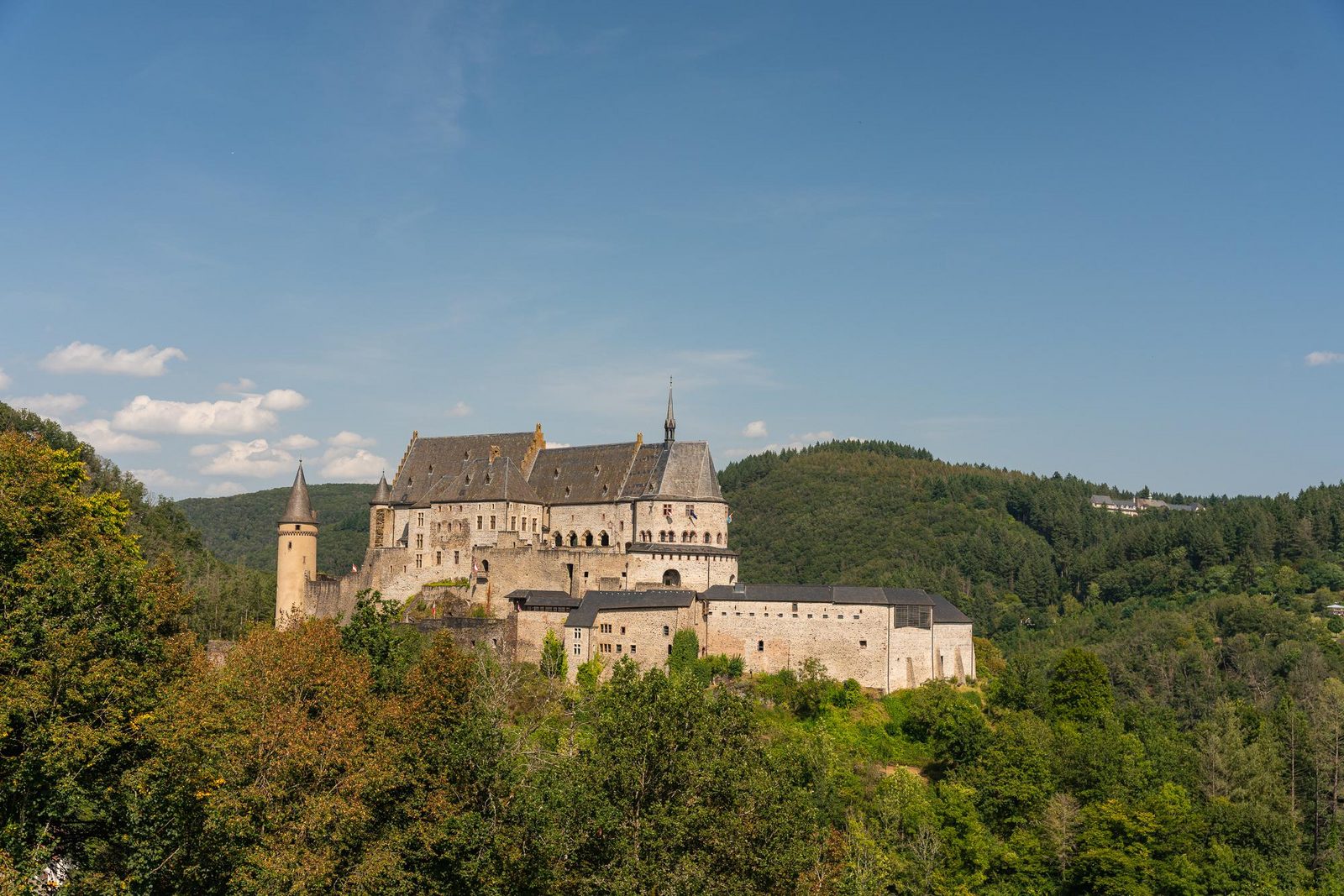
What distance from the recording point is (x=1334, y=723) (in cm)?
5969

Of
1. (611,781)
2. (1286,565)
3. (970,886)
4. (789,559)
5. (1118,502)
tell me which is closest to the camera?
(611,781)

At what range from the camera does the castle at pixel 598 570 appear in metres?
59.0

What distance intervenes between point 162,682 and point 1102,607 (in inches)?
4246

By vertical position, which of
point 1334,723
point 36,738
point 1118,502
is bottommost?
point 1334,723

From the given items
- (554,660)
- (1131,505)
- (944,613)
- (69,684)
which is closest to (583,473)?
(554,660)

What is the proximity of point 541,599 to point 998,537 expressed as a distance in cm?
9442

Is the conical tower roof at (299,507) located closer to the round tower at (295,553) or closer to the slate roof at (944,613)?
the round tower at (295,553)

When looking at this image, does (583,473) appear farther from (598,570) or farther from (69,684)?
(69,684)

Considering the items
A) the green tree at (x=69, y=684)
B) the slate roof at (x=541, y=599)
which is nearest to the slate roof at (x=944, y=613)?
the slate roof at (x=541, y=599)

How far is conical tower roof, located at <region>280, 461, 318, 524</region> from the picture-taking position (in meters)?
66.6

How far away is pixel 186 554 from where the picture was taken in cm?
8588

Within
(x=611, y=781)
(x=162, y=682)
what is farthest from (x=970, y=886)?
(x=162, y=682)

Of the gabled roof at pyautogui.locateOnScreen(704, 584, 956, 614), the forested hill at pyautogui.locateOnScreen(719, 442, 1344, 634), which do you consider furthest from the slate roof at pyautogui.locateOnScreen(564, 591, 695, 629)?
the forested hill at pyautogui.locateOnScreen(719, 442, 1344, 634)

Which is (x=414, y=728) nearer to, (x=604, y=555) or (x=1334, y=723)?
(x=604, y=555)
